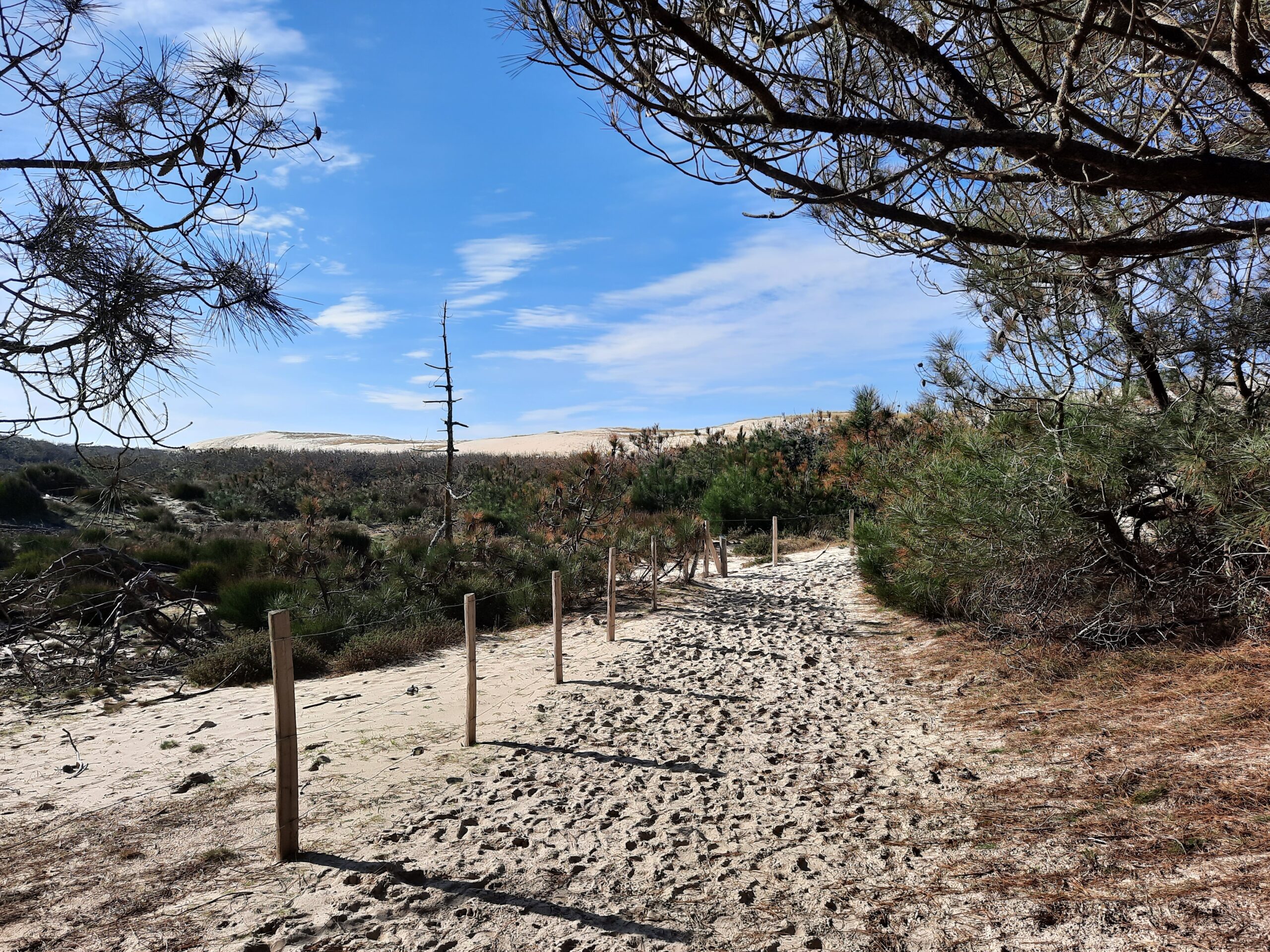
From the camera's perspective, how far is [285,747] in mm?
4492

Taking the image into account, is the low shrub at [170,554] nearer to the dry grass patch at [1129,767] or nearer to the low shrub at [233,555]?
the low shrub at [233,555]

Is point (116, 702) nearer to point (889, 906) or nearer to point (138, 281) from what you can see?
point (138, 281)

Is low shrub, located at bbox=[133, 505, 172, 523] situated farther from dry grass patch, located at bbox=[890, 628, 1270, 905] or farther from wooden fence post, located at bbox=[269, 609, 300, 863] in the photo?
dry grass patch, located at bbox=[890, 628, 1270, 905]

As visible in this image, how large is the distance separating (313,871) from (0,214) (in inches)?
198

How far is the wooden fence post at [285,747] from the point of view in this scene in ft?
14.5

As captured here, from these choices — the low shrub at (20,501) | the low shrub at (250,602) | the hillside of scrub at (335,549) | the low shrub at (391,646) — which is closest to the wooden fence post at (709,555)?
the hillside of scrub at (335,549)

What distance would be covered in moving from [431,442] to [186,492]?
5223cm

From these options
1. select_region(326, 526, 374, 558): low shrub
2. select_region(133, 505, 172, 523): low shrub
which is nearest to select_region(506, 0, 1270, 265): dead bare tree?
select_region(326, 526, 374, 558): low shrub

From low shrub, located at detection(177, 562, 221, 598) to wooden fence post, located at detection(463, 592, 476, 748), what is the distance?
21.8 ft

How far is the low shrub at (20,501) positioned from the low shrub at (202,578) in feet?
32.8

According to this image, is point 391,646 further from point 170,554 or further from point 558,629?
point 170,554

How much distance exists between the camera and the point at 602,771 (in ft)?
18.7

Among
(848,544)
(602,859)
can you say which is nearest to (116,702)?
(602,859)

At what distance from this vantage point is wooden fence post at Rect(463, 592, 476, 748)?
20.3 ft
